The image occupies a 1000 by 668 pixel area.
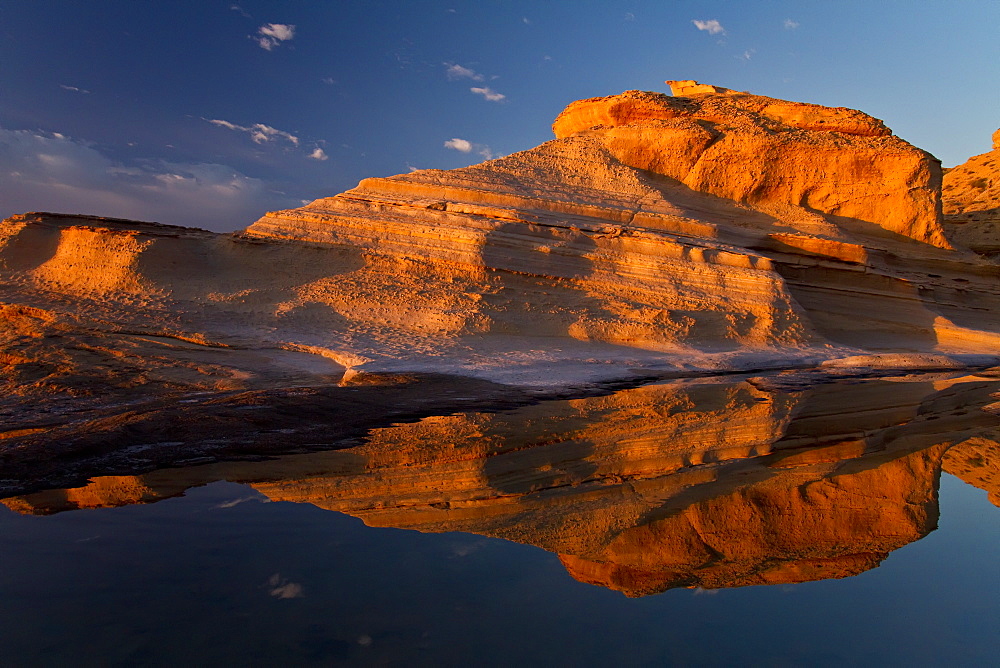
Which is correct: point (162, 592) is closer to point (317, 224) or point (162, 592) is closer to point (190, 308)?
point (190, 308)

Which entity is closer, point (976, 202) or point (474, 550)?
point (474, 550)

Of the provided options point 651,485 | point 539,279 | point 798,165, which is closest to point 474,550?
point 651,485

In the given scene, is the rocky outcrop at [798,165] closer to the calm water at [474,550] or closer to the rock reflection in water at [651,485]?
the rock reflection in water at [651,485]

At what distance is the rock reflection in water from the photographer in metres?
3.19

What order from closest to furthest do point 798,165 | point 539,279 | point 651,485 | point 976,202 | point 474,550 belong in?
point 474,550 → point 651,485 → point 539,279 → point 798,165 → point 976,202

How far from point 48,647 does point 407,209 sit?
13930mm

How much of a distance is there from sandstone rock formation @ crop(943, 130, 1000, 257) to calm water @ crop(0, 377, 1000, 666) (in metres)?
22.8

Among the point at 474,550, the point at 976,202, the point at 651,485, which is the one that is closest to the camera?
the point at 474,550

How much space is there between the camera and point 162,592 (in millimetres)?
2549

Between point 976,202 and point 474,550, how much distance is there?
3876cm

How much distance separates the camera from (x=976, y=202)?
3139cm

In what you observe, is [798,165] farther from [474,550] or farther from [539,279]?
[474,550]

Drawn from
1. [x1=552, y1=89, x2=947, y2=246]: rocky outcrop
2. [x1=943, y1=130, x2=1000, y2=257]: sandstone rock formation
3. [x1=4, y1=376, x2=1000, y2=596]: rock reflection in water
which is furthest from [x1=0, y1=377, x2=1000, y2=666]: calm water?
[x1=943, y1=130, x2=1000, y2=257]: sandstone rock formation

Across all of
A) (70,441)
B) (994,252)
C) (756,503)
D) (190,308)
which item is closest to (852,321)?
(994,252)
